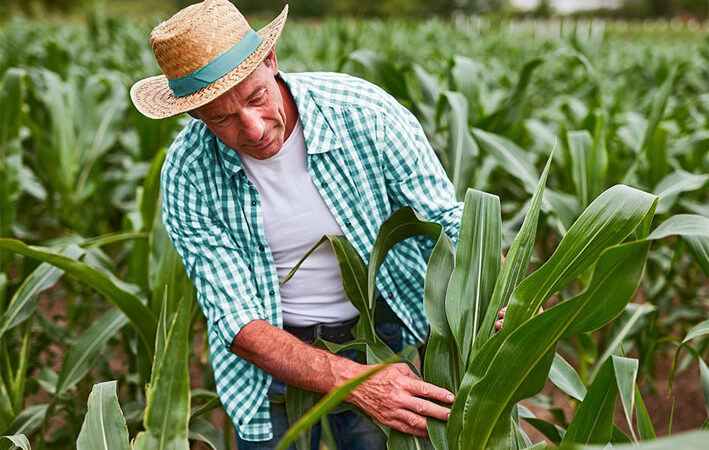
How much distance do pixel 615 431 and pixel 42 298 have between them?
283 centimetres

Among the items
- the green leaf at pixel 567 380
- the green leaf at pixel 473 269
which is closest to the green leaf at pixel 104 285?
the green leaf at pixel 473 269

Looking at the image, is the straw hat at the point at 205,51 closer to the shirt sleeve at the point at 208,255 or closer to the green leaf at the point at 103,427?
the shirt sleeve at the point at 208,255

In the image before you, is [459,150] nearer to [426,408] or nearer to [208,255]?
[208,255]

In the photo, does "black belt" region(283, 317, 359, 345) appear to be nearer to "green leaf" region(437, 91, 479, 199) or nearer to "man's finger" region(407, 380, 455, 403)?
"man's finger" region(407, 380, 455, 403)

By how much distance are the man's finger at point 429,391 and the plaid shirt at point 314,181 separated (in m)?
0.33

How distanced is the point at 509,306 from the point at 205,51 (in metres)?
0.60

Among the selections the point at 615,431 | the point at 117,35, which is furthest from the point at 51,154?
the point at 117,35

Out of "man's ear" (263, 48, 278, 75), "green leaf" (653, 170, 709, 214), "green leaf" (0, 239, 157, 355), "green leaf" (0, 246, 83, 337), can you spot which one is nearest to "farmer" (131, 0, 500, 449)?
"man's ear" (263, 48, 278, 75)

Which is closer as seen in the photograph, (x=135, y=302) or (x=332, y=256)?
(x=332, y=256)

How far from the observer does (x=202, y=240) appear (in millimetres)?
1257

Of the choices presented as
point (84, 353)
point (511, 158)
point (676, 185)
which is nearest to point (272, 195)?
point (84, 353)

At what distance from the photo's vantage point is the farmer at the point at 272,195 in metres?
1.09

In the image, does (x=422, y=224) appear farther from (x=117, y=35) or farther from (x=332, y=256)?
(x=117, y=35)

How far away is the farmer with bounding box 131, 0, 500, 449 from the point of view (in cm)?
109
